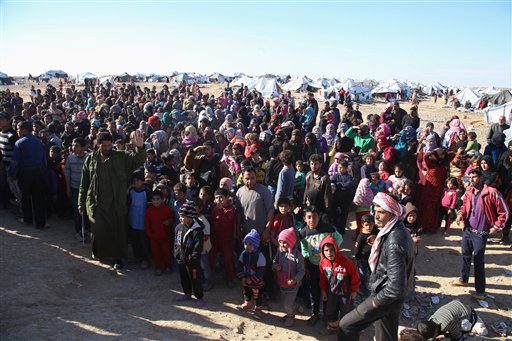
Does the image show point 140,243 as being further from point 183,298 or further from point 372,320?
point 372,320

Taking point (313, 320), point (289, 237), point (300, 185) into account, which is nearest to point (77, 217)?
point (300, 185)

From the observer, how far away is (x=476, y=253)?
5.15 meters

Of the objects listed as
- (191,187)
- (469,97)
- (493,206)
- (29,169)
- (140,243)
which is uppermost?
(469,97)

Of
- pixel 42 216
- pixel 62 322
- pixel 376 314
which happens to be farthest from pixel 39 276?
pixel 376 314

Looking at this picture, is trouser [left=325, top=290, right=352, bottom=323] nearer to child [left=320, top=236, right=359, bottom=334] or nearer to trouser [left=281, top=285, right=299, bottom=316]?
child [left=320, top=236, right=359, bottom=334]

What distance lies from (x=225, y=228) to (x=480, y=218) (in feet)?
11.4

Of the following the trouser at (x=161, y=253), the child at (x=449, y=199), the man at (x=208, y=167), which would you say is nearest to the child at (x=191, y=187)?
the man at (x=208, y=167)

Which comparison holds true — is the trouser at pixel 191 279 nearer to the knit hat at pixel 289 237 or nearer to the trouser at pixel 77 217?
the knit hat at pixel 289 237

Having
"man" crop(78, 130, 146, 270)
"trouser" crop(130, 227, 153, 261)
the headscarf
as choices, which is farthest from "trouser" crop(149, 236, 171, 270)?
the headscarf

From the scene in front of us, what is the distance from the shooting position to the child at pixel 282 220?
4.89 m

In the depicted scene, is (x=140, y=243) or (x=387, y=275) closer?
(x=387, y=275)

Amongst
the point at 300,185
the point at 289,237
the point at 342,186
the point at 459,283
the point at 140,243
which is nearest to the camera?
the point at 289,237

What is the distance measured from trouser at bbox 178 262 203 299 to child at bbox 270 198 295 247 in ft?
3.39

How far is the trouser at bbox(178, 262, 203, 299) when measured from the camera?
4668 millimetres
